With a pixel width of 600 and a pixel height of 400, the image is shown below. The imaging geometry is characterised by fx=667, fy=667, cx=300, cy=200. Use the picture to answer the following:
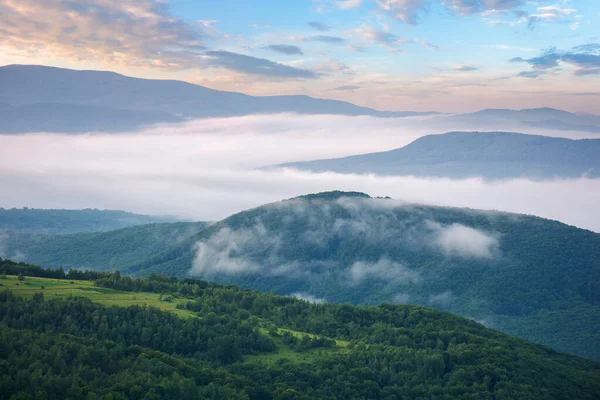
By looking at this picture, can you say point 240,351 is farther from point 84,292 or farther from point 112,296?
point 84,292

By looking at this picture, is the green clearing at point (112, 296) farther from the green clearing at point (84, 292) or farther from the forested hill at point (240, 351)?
the forested hill at point (240, 351)

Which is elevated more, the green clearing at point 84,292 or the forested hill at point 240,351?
the green clearing at point 84,292

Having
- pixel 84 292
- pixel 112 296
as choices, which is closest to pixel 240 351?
pixel 112 296

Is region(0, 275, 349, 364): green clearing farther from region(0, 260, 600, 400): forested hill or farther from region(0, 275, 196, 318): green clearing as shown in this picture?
region(0, 260, 600, 400): forested hill

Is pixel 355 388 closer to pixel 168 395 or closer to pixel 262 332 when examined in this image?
pixel 262 332

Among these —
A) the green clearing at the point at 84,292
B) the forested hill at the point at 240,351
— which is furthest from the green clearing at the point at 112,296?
the forested hill at the point at 240,351

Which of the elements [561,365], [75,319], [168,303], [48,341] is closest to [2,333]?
[48,341]

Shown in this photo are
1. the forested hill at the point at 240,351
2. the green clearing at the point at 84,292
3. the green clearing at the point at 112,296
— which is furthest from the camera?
the green clearing at the point at 112,296
